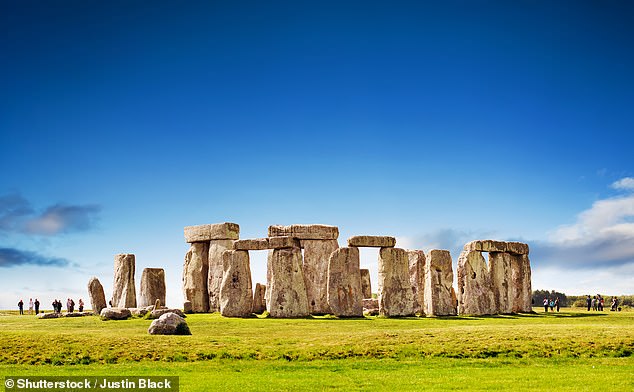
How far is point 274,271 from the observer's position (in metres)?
28.7

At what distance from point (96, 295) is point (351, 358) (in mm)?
19616

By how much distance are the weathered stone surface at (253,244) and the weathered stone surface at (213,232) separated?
426cm

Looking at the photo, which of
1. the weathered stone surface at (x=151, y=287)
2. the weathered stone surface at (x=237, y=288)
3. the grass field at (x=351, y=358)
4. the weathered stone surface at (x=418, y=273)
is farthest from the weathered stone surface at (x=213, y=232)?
the grass field at (x=351, y=358)

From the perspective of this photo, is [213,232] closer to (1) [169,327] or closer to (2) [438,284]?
(2) [438,284]

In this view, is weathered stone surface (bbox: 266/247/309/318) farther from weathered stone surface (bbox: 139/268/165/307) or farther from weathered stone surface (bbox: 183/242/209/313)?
weathered stone surface (bbox: 139/268/165/307)

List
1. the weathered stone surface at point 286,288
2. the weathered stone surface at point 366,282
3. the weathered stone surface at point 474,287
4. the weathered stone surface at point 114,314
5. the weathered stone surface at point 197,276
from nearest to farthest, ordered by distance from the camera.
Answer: the weathered stone surface at point 114,314
the weathered stone surface at point 286,288
the weathered stone surface at point 474,287
the weathered stone surface at point 197,276
the weathered stone surface at point 366,282

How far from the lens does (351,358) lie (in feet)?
58.5

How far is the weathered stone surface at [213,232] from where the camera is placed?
3422 cm

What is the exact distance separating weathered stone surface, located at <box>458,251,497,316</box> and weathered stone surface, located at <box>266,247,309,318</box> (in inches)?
292

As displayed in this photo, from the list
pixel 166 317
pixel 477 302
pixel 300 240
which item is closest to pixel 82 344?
pixel 166 317

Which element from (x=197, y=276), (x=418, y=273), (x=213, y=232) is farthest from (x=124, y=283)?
(x=418, y=273)

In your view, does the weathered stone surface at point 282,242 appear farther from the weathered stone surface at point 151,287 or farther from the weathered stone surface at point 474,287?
the weathered stone surface at point 474,287

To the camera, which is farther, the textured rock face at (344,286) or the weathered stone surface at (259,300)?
the weathered stone surface at (259,300)

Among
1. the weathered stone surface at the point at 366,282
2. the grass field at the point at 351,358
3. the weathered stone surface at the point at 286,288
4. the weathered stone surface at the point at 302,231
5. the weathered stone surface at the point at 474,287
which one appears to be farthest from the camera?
the weathered stone surface at the point at 366,282
